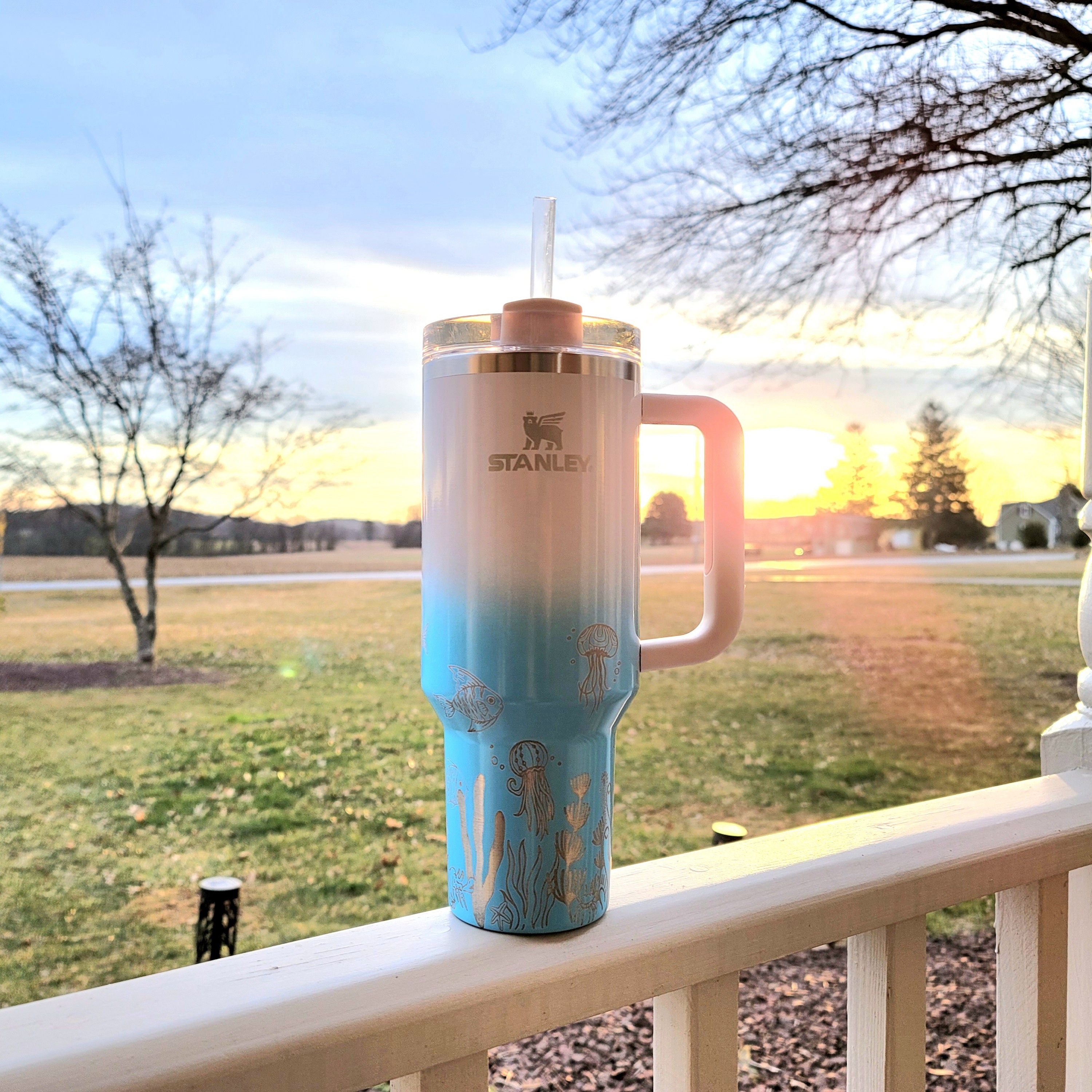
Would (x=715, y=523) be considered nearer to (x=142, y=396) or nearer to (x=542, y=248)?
(x=542, y=248)

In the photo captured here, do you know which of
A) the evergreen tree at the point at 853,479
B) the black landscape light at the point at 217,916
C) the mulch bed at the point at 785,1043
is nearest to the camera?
the mulch bed at the point at 785,1043

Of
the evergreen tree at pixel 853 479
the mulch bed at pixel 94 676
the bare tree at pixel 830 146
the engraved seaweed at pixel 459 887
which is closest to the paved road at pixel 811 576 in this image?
the evergreen tree at pixel 853 479

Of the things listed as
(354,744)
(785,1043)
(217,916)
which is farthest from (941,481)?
(217,916)

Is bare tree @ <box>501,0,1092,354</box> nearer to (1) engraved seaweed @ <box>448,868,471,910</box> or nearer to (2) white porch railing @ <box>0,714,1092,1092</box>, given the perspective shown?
(2) white porch railing @ <box>0,714,1092,1092</box>

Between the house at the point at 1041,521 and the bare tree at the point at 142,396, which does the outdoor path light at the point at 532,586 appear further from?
the house at the point at 1041,521

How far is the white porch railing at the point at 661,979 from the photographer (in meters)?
0.31

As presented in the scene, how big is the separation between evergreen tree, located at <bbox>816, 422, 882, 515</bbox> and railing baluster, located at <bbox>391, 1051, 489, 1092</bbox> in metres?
3.78

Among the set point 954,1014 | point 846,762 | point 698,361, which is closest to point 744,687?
point 846,762

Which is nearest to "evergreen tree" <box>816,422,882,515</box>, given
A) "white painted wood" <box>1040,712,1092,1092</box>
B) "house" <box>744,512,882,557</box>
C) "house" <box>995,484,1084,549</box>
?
"house" <box>744,512,882,557</box>

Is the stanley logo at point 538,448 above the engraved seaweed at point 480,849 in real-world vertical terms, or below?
above

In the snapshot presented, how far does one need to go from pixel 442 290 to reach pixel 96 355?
52.6 inches

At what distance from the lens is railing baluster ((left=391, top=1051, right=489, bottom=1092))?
35cm

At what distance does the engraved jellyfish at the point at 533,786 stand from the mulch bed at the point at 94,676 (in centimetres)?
343

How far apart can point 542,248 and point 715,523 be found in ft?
0.52
